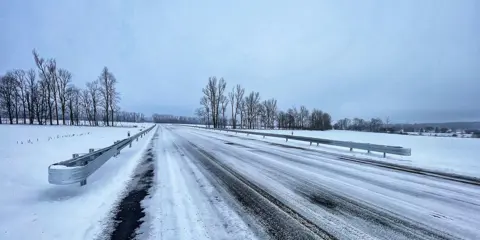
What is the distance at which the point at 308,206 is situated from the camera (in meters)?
5.07

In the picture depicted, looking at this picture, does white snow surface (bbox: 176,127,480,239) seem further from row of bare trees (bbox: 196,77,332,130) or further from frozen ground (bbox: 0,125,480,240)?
row of bare trees (bbox: 196,77,332,130)

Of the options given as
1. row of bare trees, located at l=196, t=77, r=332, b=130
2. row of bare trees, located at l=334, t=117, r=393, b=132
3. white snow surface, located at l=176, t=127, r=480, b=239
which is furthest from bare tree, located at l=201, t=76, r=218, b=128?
row of bare trees, located at l=334, t=117, r=393, b=132

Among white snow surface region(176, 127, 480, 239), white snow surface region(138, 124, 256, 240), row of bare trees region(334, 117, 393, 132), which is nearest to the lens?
white snow surface region(138, 124, 256, 240)

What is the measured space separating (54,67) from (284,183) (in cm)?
6140

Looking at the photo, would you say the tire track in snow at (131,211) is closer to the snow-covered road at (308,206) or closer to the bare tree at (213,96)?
the snow-covered road at (308,206)

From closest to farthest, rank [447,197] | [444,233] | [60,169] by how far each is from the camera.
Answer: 1. [444,233]
2. [60,169]
3. [447,197]

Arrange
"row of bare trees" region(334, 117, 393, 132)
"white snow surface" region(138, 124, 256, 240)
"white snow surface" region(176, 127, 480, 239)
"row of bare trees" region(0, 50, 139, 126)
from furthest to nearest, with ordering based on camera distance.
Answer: "row of bare trees" region(334, 117, 393, 132) → "row of bare trees" region(0, 50, 139, 126) → "white snow surface" region(176, 127, 480, 239) → "white snow surface" region(138, 124, 256, 240)

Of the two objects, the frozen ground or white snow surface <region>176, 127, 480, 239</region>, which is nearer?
the frozen ground

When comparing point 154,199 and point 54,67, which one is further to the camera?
point 54,67

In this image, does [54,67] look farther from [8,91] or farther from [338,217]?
[338,217]

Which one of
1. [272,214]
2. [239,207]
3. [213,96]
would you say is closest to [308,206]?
[272,214]

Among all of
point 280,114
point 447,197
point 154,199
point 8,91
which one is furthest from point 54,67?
point 280,114

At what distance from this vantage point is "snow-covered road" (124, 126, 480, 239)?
12.7 feet

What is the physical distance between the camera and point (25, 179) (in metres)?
6.93
